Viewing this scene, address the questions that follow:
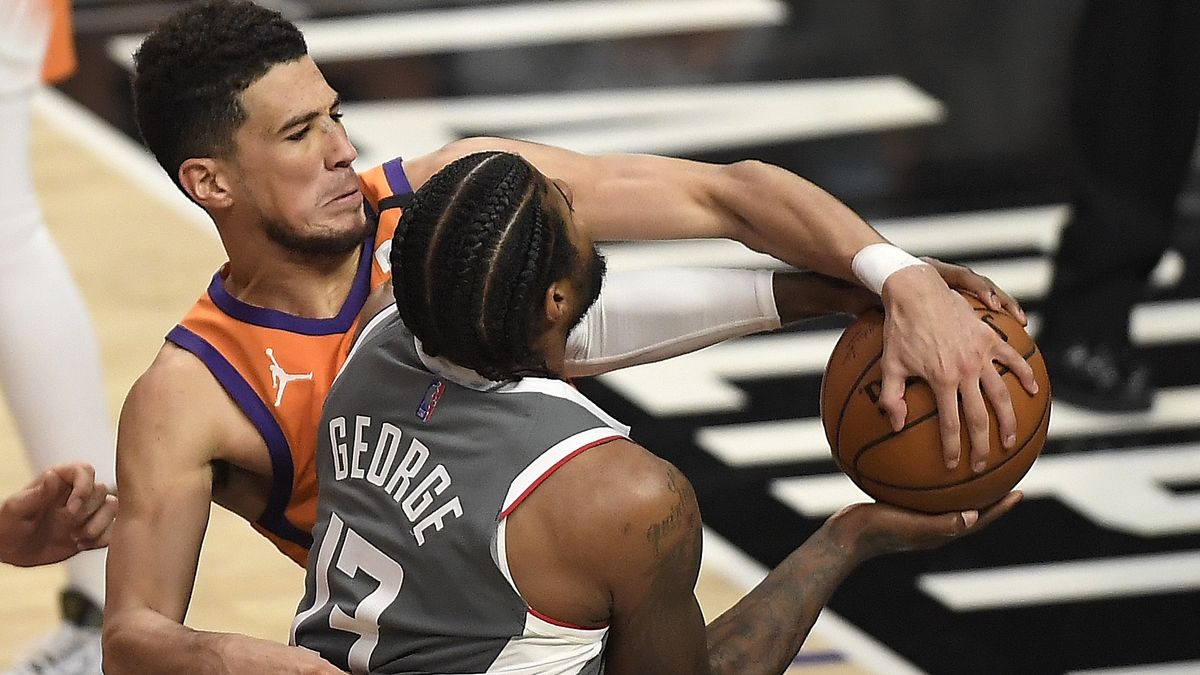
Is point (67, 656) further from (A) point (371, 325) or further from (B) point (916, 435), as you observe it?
(B) point (916, 435)

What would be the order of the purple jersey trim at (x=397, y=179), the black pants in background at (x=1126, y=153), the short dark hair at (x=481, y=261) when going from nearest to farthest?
the short dark hair at (x=481, y=261) < the purple jersey trim at (x=397, y=179) < the black pants in background at (x=1126, y=153)

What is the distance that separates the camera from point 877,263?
2420mm

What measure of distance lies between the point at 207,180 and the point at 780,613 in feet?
2.92

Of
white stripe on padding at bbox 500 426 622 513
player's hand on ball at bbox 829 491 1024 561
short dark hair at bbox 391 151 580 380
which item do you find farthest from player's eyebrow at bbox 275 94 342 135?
player's hand on ball at bbox 829 491 1024 561

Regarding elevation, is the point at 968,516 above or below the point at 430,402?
below

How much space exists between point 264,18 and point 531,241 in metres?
0.59

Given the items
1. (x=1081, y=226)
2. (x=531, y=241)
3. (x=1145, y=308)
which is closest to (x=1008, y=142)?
(x=1145, y=308)

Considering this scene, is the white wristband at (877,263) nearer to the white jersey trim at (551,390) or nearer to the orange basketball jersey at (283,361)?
the white jersey trim at (551,390)

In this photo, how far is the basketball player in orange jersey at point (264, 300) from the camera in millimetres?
2365

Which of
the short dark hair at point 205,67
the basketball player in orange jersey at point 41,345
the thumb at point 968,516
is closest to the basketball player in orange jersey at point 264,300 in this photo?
the short dark hair at point 205,67

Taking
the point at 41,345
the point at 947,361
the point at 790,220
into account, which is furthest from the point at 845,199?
the point at 947,361

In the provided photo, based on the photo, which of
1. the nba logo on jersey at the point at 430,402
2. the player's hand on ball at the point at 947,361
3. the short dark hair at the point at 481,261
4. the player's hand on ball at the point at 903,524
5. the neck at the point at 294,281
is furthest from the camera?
the neck at the point at 294,281

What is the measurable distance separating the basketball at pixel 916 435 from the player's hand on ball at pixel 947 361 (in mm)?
16

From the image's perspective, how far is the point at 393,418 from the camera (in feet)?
7.24
